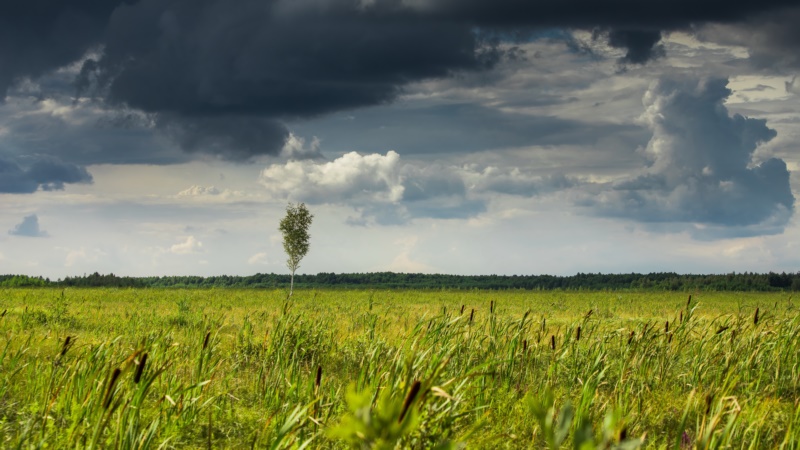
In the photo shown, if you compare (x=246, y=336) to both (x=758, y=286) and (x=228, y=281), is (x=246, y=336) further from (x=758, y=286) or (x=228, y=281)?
(x=228, y=281)

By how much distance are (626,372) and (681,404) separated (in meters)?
1.40

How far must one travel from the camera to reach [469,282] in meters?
162

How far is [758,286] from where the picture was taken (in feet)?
348

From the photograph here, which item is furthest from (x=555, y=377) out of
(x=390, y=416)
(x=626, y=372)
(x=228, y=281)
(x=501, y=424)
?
(x=228, y=281)

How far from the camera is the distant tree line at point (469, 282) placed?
97812 millimetres

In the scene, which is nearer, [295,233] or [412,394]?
[412,394]

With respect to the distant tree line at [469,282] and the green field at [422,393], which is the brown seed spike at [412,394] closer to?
the green field at [422,393]

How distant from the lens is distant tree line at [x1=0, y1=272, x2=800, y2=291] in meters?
97.8

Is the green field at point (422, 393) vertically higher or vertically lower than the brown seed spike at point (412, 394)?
lower

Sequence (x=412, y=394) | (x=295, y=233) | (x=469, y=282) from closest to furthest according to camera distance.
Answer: (x=412, y=394), (x=295, y=233), (x=469, y=282)

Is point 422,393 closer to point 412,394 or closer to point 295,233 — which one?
point 412,394

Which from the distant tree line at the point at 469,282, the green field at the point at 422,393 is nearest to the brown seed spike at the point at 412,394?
the green field at the point at 422,393

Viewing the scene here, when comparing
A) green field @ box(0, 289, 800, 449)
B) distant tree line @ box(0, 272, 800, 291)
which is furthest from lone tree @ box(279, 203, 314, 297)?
green field @ box(0, 289, 800, 449)

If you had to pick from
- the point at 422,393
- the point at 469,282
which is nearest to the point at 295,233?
the point at 422,393
